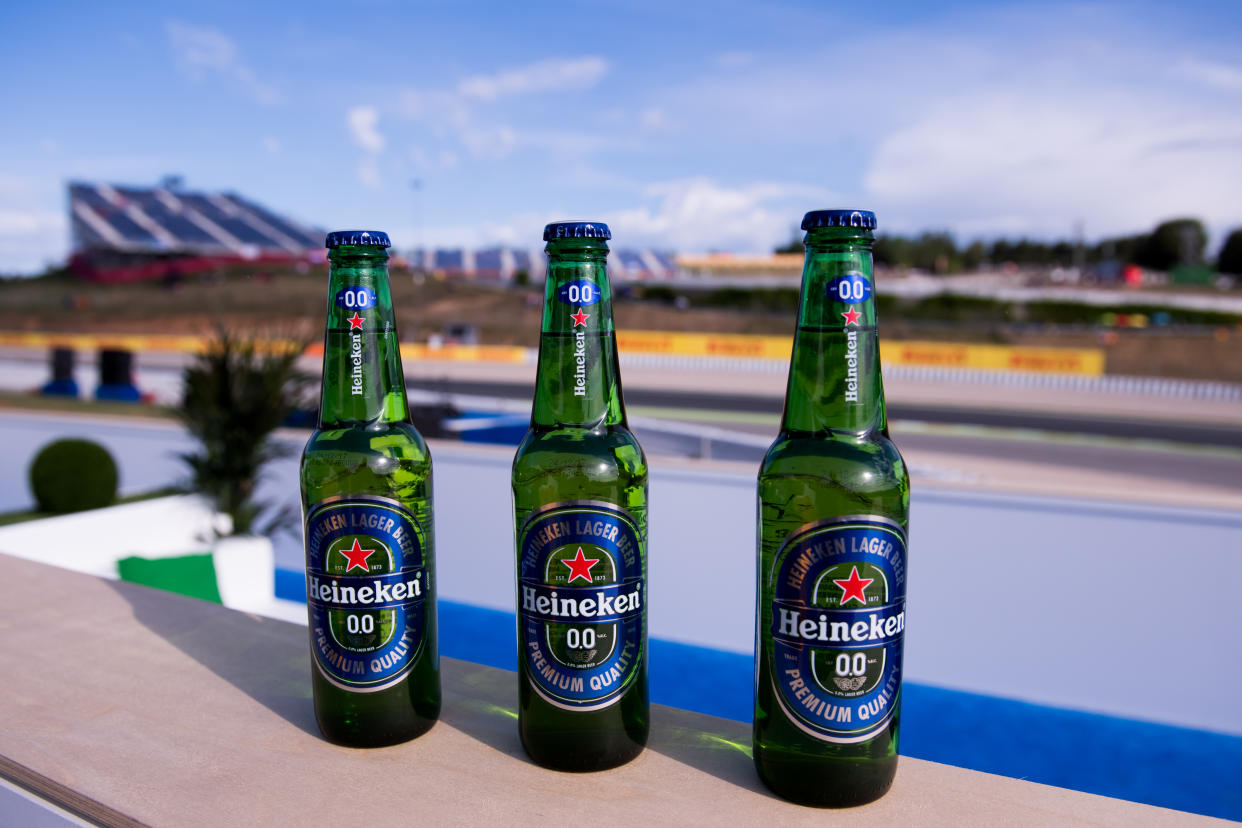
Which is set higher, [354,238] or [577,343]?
[354,238]

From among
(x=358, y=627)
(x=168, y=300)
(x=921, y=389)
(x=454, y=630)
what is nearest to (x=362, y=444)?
(x=358, y=627)

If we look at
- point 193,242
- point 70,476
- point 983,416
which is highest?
point 193,242

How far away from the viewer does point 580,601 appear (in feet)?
2.82

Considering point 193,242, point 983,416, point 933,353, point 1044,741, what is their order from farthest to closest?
point 193,242, point 933,353, point 983,416, point 1044,741

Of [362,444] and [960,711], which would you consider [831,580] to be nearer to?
[362,444]

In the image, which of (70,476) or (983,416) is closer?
(70,476)

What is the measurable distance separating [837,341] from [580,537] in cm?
30

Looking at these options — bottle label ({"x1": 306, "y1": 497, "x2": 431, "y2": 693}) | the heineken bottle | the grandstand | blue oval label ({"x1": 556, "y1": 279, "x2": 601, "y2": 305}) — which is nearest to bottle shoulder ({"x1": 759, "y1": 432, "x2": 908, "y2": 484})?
the heineken bottle

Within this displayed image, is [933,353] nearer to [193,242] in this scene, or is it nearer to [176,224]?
[193,242]

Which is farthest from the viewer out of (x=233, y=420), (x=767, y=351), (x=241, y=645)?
(x=767, y=351)

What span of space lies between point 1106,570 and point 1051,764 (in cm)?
80

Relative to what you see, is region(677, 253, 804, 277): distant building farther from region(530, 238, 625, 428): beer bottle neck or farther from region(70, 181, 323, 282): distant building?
region(530, 238, 625, 428): beer bottle neck

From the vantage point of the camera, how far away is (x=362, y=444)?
0.98 m

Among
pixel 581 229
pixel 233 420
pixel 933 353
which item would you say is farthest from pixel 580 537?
pixel 933 353
